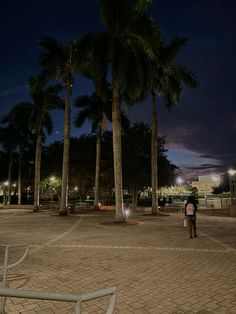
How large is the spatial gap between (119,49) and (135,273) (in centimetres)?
1470

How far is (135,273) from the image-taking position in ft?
23.3

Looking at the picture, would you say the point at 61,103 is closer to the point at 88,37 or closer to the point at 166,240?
the point at 88,37

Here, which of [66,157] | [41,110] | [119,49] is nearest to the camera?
[119,49]

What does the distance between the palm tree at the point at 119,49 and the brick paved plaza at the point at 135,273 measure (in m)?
8.04

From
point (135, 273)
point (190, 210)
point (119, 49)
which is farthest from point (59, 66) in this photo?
point (135, 273)

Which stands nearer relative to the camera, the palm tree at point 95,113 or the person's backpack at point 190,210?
the person's backpack at point 190,210

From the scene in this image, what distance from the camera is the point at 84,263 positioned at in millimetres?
8062

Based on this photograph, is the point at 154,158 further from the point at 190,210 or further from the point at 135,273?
the point at 135,273

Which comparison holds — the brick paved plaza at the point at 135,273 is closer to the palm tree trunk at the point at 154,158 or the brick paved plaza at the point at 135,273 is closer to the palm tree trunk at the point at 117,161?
the palm tree trunk at the point at 117,161

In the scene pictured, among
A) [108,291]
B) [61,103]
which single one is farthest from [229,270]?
[61,103]

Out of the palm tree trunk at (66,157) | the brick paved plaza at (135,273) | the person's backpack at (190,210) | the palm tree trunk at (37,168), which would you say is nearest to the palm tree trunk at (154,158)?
the palm tree trunk at (66,157)

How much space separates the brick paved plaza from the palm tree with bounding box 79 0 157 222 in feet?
26.4

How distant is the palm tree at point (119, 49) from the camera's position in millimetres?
18750

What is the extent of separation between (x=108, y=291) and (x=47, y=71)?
25.7 m
